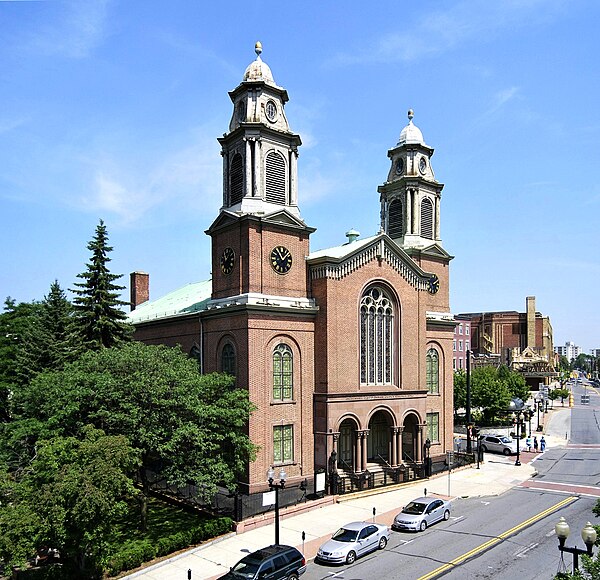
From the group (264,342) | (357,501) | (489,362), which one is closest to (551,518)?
(357,501)

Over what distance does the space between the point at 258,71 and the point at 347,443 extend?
23.0m

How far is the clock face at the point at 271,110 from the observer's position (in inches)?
1305

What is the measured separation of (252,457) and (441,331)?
793 inches

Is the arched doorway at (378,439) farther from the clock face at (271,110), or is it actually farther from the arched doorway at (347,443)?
the clock face at (271,110)

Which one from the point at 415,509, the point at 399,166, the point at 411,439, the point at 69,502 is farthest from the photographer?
the point at 399,166

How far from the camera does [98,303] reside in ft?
114

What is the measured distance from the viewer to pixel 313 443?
32094 millimetres

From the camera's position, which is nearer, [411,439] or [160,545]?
[160,545]

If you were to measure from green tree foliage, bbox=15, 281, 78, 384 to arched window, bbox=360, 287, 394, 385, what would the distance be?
58.8 feet

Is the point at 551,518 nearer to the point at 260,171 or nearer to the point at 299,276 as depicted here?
the point at 299,276

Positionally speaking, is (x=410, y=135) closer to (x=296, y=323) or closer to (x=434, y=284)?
(x=434, y=284)

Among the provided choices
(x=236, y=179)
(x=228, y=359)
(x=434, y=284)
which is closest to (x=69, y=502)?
(x=228, y=359)

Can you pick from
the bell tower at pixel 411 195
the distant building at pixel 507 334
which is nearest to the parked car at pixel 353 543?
the bell tower at pixel 411 195

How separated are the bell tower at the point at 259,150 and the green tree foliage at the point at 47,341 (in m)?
13.8
